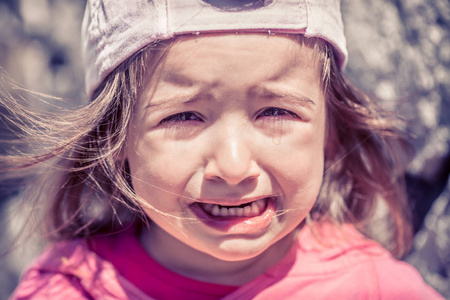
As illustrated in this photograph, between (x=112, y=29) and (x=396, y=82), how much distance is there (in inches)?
45.7

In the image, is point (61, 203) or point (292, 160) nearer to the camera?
point (292, 160)

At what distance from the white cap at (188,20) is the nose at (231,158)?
0.71ft

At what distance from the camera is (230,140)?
95cm

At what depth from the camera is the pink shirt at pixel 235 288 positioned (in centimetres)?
121

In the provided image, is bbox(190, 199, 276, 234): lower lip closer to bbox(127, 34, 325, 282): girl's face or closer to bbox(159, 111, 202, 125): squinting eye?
bbox(127, 34, 325, 282): girl's face

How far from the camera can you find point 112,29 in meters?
1.03

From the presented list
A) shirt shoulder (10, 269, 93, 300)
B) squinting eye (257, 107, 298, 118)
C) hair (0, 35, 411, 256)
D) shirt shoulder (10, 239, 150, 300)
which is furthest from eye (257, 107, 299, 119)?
shirt shoulder (10, 269, 93, 300)

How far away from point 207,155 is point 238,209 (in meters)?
0.16

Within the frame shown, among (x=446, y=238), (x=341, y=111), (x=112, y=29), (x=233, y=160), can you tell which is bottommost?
(x=446, y=238)

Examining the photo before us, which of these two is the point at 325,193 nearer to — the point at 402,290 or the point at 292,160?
the point at 402,290

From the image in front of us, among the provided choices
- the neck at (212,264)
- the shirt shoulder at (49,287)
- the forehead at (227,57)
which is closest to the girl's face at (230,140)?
the forehead at (227,57)

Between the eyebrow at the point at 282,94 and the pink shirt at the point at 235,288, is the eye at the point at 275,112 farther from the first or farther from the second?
the pink shirt at the point at 235,288

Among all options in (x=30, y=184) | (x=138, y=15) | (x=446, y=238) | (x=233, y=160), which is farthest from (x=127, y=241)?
(x=446, y=238)

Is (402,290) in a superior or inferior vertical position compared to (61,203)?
inferior
